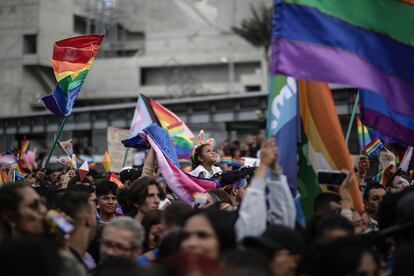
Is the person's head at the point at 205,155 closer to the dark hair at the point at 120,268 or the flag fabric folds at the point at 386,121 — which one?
the flag fabric folds at the point at 386,121

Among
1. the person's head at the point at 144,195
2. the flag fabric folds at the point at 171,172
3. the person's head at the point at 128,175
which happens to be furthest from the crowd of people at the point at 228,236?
the person's head at the point at 128,175

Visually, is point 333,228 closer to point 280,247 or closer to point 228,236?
point 280,247

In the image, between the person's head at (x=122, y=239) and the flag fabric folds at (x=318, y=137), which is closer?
the person's head at (x=122, y=239)

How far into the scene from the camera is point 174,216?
22.5ft

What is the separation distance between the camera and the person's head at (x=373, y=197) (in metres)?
8.97

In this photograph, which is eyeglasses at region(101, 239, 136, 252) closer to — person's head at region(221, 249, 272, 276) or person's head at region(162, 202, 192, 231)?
person's head at region(162, 202, 192, 231)

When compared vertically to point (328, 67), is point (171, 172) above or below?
below

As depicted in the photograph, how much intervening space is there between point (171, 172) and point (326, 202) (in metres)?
2.96

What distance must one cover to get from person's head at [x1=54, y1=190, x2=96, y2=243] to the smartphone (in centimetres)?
176

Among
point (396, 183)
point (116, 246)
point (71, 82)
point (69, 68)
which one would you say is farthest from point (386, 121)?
point (69, 68)

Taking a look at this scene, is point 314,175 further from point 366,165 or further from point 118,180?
point 118,180

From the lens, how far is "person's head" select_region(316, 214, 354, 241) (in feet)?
20.0

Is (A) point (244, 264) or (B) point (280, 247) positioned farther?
(B) point (280, 247)

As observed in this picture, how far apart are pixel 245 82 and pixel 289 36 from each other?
55043 mm
